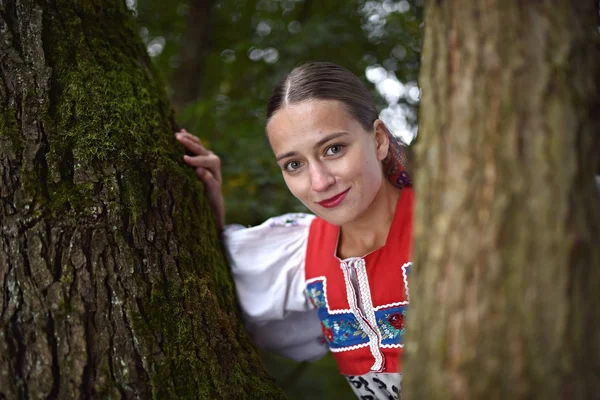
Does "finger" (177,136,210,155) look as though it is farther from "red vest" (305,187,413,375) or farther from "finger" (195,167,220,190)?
"red vest" (305,187,413,375)

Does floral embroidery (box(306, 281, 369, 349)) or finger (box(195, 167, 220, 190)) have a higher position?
finger (box(195, 167, 220, 190))

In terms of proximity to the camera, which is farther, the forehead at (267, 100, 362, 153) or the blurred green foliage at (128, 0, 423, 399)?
the blurred green foliage at (128, 0, 423, 399)

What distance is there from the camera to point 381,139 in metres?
2.06

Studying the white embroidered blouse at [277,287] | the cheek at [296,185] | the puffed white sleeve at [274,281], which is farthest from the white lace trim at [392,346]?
the cheek at [296,185]

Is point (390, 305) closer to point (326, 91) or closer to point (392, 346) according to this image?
point (392, 346)

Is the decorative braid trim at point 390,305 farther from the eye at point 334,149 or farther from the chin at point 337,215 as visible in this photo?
the eye at point 334,149

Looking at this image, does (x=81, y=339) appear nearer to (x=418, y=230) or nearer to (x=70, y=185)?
(x=70, y=185)

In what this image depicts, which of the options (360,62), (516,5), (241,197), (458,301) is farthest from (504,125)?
(360,62)

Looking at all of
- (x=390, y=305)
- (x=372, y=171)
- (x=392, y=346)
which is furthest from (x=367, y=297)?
(x=372, y=171)

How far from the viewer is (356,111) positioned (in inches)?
77.8

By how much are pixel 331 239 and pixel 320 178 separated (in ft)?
1.39

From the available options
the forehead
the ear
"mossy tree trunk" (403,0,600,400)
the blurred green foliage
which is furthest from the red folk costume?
"mossy tree trunk" (403,0,600,400)

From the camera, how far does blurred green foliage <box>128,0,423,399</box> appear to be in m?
3.10

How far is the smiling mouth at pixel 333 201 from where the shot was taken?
1.95 metres
